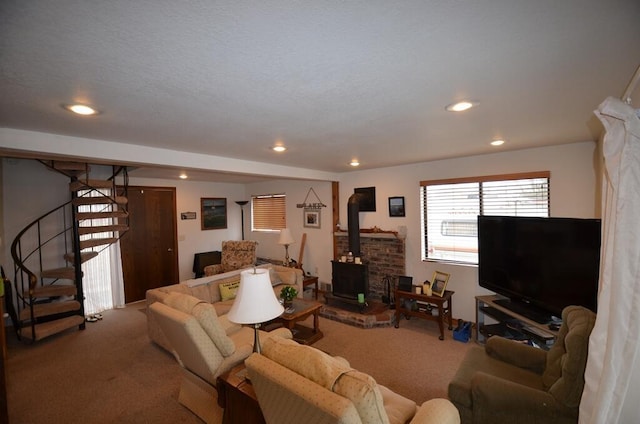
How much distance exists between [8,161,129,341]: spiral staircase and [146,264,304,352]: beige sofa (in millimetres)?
1156

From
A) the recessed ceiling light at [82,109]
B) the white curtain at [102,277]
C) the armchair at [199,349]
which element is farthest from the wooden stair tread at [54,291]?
the recessed ceiling light at [82,109]

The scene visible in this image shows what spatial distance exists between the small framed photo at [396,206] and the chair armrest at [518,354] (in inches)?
99.5

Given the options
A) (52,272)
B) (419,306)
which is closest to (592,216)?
(419,306)

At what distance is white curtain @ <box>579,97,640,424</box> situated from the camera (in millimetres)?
1134

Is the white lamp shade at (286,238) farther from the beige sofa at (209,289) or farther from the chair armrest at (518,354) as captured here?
the chair armrest at (518,354)

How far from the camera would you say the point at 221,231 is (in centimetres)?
683

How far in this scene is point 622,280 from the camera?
1.17m

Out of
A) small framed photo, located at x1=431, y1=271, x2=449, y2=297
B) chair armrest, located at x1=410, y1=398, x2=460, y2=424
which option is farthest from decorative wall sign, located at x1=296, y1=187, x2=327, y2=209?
chair armrest, located at x1=410, y1=398, x2=460, y2=424

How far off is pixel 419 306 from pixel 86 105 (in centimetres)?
423

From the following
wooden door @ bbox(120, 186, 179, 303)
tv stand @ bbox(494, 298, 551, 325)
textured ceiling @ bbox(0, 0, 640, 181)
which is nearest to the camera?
textured ceiling @ bbox(0, 0, 640, 181)

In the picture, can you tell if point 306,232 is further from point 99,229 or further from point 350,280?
point 99,229

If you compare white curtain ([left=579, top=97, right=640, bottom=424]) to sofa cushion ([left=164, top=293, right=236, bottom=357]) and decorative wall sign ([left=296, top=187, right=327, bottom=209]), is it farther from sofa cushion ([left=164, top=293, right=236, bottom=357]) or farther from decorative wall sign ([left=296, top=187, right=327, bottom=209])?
decorative wall sign ([left=296, top=187, right=327, bottom=209])

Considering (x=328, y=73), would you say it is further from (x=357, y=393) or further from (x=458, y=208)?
(x=458, y=208)

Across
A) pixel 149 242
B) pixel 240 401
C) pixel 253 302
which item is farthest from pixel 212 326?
pixel 149 242
